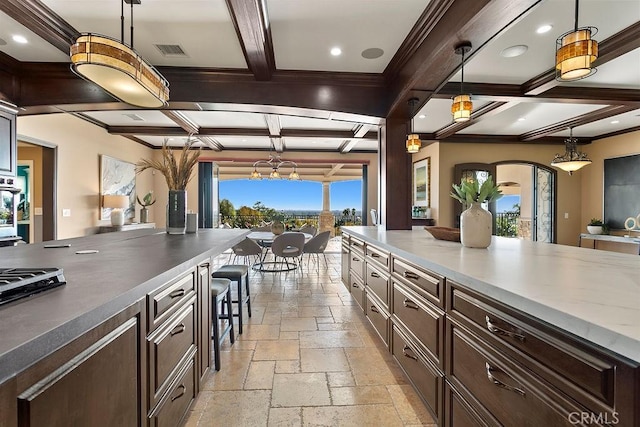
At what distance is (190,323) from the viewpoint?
177 centimetres

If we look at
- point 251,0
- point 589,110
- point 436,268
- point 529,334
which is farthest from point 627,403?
point 589,110

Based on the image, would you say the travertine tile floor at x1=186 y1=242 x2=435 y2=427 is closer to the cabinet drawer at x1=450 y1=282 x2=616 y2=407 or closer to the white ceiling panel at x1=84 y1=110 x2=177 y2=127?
the cabinet drawer at x1=450 y1=282 x2=616 y2=407

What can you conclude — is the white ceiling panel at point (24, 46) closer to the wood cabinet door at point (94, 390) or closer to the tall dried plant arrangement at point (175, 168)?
the tall dried plant arrangement at point (175, 168)

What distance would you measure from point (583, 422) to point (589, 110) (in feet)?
20.9

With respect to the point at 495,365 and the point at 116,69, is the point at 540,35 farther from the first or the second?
the point at 116,69

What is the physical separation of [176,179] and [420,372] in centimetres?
240

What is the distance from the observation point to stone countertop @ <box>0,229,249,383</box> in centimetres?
65

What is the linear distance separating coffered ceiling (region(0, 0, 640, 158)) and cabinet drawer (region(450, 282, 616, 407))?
1914mm

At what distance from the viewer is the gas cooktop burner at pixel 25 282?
876 mm

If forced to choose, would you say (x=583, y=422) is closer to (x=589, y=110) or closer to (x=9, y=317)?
(x=9, y=317)

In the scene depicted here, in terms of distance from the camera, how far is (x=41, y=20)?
275 cm

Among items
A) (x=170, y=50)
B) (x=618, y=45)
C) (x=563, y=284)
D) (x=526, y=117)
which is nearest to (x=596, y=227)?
(x=526, y=117)

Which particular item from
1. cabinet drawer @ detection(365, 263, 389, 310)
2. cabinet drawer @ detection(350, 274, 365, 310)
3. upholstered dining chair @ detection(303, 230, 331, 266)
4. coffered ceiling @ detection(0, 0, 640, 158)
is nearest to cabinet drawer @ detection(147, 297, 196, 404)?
cabinet drawer @ detection(365, 263, 389, 310)

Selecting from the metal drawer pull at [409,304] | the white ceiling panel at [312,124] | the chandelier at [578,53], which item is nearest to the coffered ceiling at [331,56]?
the chandelier at [578,53]
